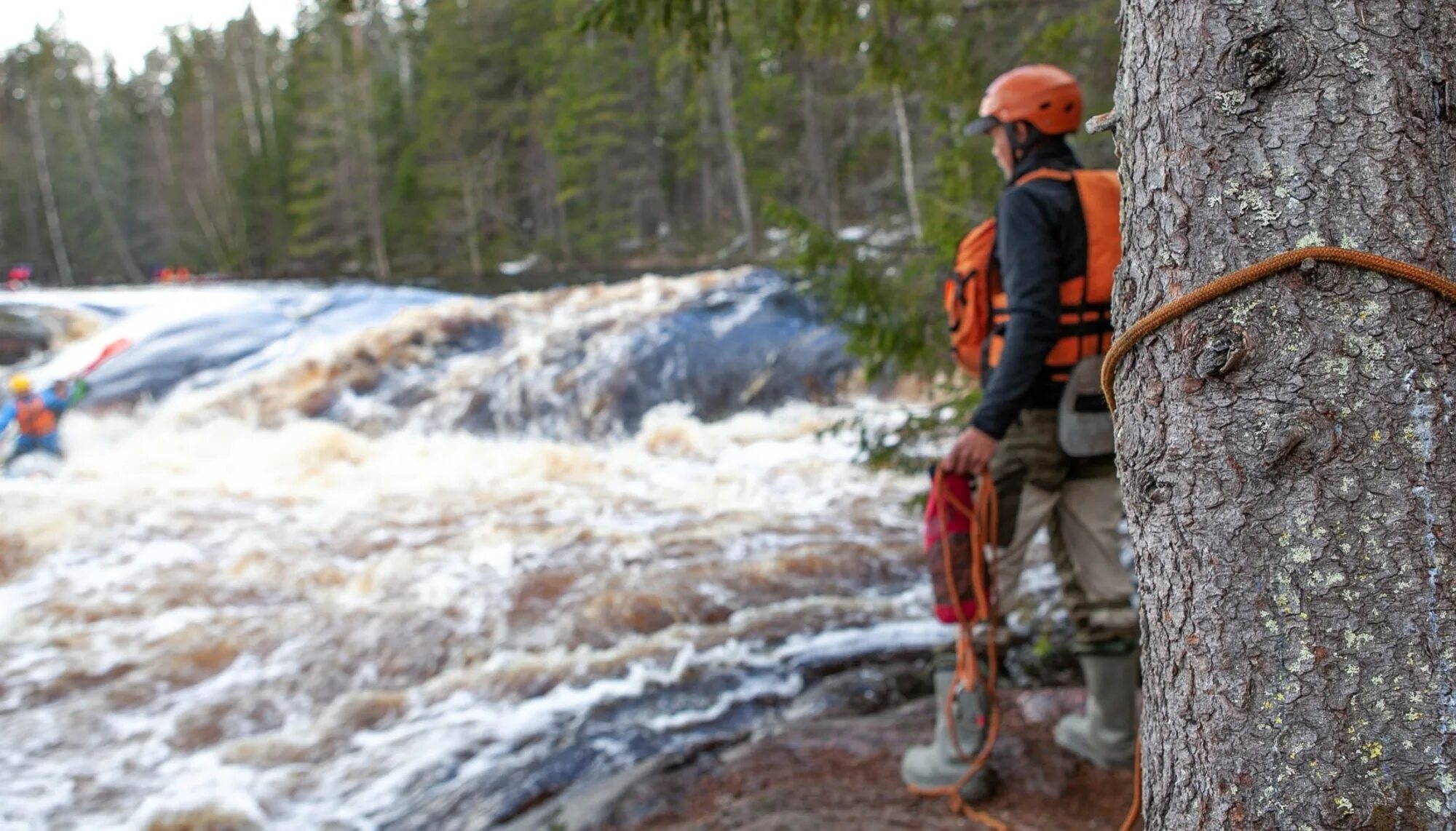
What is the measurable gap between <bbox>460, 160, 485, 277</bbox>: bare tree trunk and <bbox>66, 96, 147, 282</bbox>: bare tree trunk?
1808cm

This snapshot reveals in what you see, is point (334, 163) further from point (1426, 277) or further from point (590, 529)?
point (1426, 277)

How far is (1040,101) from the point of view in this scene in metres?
3.12

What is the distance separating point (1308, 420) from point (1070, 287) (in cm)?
168

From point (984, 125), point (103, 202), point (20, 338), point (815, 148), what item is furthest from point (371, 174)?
point (984, 125)

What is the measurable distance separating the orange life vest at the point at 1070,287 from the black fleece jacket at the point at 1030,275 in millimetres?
32

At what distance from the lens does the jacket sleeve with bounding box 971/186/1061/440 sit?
2.91 metres

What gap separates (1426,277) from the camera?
1.35 metres

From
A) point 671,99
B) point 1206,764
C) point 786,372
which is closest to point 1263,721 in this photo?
point 1206,764

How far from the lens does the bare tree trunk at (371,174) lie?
3491cm

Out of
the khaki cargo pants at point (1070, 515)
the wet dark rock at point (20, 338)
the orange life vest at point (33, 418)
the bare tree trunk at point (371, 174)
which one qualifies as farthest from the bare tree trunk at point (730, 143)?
the khaki cargo pants at point (1070, 515)

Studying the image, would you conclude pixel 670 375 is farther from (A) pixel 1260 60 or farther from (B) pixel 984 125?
(A) pixel 1260 60

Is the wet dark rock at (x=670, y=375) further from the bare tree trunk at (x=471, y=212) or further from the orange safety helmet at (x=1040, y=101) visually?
the bare tree trunk at (x=471, y=212)

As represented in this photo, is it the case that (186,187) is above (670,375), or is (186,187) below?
above

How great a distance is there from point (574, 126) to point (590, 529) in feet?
82.7
